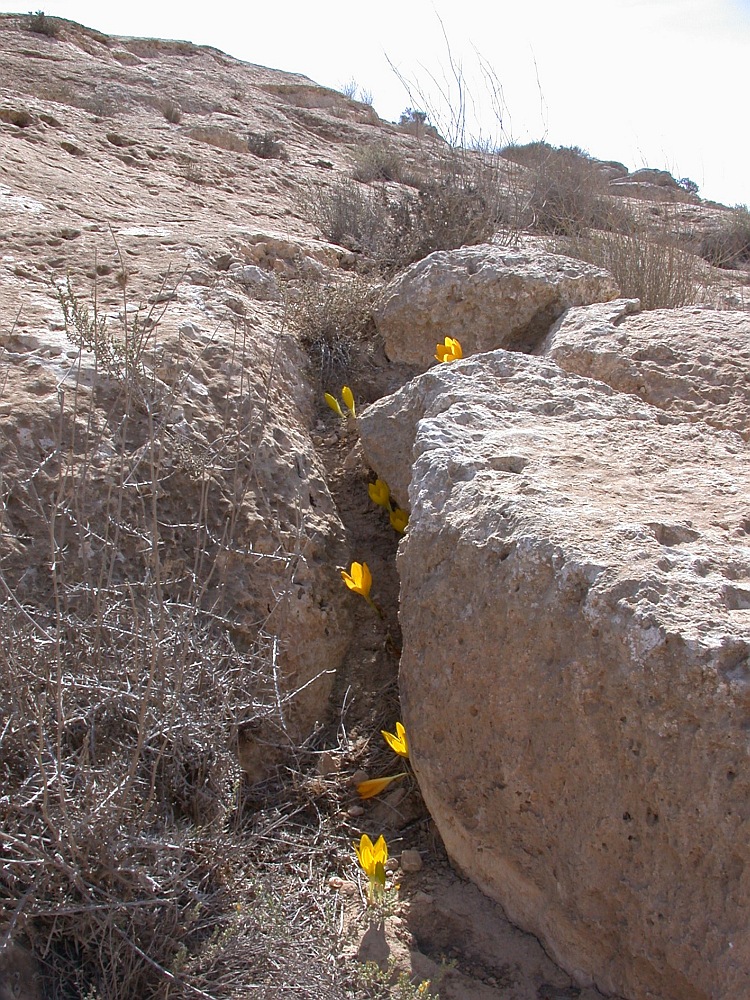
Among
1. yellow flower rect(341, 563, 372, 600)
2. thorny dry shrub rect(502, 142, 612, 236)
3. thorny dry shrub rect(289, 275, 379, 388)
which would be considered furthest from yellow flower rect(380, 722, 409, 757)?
thorny dry shrub rect(502, 142, 612, 236)

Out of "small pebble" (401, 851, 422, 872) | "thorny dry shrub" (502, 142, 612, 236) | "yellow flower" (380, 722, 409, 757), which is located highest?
"thorny dry shrub" (502, 142, 612, 236)

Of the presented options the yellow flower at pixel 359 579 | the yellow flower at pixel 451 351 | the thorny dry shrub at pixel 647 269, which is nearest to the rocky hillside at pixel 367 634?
the yellow flower at pixel 359 579

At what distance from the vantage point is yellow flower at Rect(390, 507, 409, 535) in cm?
266

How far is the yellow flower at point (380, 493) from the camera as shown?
2.75 meters

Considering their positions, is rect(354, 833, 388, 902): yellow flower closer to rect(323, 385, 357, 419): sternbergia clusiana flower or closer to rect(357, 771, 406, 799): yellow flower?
rect(357, 771, 406, 799): yellow flower

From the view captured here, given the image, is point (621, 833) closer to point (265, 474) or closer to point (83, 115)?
point (265, 474)

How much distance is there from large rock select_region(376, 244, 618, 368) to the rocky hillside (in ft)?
0.05

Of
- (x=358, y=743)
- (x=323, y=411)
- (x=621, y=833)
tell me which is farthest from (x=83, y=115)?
(x=621, y=833)

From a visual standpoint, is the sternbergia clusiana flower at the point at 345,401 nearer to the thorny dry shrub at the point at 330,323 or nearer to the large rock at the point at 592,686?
the thorny dry shrub at the point at 330,323

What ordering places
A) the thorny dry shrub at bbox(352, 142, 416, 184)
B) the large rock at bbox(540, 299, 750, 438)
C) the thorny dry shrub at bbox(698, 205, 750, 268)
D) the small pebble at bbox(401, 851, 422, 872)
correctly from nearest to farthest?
the small pebble at bbox(401, 851, 422, 872)
the large rock at bbox(540, 299, 750, 438)
the thorny dry shrub at bbox(352, 142, 416, 184)
the thorny dry shrub at bbox(698, 205, 750, 268)

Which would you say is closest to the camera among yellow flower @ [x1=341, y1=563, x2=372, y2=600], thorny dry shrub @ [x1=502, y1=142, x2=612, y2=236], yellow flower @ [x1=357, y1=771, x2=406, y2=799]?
yellow flower @ [x1=357, y1=771, x2=406, y2=799]

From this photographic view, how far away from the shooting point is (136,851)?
1661mm

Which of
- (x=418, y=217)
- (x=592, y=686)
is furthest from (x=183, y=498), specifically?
(x=418, y=217)

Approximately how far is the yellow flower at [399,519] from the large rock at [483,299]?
91cm
